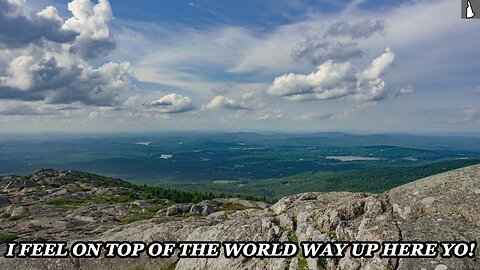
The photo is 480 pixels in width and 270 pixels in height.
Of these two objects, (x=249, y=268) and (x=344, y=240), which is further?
(x=249, y=268)

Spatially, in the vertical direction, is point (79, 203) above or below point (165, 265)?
below

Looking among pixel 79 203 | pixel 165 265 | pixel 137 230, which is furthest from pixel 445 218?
pixel 79 203

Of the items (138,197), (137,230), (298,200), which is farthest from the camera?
(138,197)

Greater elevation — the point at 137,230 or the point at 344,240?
the point at 344,240

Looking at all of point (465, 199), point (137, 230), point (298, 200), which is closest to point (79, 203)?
point (137, 230)

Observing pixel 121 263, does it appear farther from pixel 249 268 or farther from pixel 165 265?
pixel 249 268

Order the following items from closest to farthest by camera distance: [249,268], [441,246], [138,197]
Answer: [441,246] < [249,268] < [138,197]

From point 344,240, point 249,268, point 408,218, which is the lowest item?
point 249,268

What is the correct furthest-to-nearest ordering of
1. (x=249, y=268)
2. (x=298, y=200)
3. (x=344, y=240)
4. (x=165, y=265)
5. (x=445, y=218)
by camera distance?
(x=298, y=200)
(x=165, y=265)
(x=249, y=268)
(x=344, y=240)
(x=445, y=218)

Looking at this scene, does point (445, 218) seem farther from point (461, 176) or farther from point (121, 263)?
point (121, 263)
